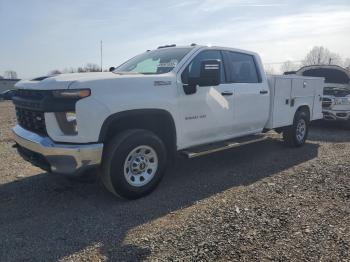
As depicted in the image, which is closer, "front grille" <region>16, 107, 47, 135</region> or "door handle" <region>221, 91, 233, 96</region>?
"front grille" <region>16, 107, 47, 135</region>

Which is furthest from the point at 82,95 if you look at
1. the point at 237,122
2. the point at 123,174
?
the point at 237,122

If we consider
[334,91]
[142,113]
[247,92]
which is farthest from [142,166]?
[334,91]

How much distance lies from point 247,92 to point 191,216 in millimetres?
2731

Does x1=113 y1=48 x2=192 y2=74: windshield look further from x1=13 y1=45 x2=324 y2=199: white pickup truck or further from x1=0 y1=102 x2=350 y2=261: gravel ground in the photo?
x1=0 y1=102 x2=350 y2=261: gravel ground

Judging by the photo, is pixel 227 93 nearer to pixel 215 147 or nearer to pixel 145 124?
pixel 215 147

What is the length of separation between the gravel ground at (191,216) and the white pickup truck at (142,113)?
503 mm

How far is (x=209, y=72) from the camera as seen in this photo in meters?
4.63

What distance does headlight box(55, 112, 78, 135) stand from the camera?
3.89m

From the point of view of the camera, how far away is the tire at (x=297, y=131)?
7.52 metres

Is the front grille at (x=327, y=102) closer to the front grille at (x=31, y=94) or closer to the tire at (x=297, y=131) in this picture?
the tire at (x=297, y=131)

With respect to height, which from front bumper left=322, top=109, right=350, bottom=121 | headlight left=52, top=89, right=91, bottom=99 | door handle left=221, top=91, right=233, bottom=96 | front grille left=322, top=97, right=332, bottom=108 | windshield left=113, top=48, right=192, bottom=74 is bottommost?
front bumper left=322, top=109, right=350, bottom=121

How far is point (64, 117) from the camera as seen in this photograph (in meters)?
3.92

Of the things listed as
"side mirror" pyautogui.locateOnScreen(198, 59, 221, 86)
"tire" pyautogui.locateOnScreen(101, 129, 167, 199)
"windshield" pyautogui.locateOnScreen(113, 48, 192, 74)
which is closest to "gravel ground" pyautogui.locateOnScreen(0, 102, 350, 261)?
"tire" pyautogui.locateOnScreen(101, 129, 167, 199)

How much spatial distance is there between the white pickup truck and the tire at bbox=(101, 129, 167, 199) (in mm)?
12
